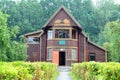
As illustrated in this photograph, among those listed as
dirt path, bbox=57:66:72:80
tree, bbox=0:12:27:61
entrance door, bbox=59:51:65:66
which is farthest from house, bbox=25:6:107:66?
tree, bbox=0:12:27:61

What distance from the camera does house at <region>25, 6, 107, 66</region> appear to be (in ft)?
168

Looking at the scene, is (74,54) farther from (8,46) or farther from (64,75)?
(64,75)

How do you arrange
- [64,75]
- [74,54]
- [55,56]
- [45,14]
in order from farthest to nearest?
[45,14] → [74,54] → [55,56] → [64,75]

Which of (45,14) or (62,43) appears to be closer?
(62,43)

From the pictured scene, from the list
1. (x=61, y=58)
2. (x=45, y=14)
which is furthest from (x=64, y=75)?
(x=45, y=14)

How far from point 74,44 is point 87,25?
33292 mm

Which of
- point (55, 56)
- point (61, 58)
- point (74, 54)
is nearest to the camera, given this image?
point (55, 56)

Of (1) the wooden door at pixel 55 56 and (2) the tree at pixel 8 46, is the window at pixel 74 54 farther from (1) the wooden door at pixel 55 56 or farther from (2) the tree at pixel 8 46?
(2) the tree at pixel 8 46

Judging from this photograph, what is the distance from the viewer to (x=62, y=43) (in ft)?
168

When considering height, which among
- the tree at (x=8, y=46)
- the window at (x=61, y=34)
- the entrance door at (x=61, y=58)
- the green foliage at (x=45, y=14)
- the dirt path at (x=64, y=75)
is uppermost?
the green foliage at (x=45, y=14)

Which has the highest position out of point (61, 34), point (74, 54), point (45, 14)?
point (45, 14)

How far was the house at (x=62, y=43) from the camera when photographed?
168ft

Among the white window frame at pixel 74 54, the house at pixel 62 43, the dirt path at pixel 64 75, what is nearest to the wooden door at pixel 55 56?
the house at pixel 62 43

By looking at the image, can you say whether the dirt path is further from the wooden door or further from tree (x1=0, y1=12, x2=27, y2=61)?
tree (x1=0, y1=12, x2=27, y2=61)
